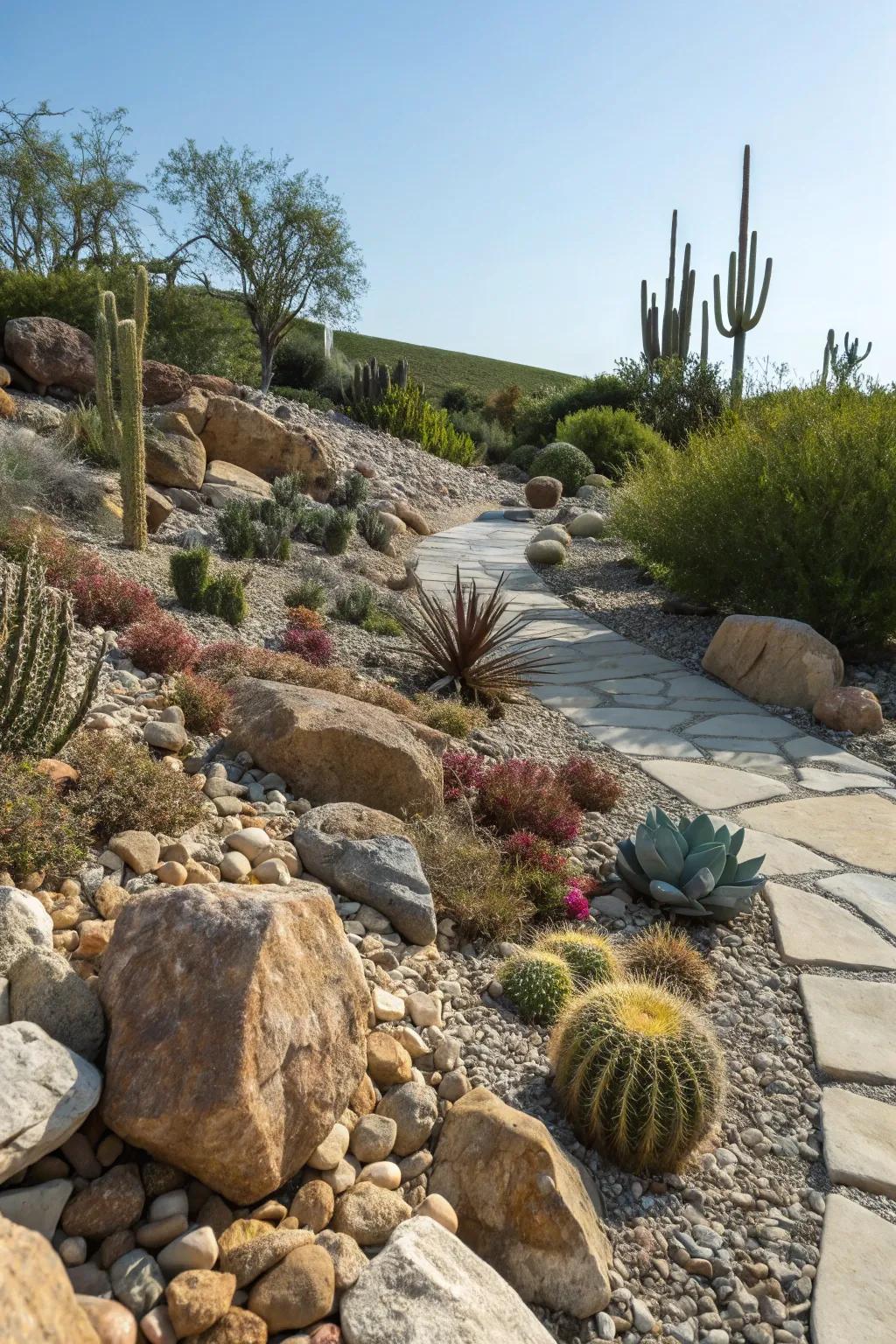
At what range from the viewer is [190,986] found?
86.6 inches

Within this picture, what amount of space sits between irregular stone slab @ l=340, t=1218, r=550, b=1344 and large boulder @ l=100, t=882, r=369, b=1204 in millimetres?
333

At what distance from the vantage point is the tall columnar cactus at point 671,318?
25.6 metres

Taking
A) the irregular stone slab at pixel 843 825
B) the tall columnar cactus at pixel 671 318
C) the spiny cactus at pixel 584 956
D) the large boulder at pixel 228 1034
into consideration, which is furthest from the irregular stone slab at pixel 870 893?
the tall columnar cactus at pixel 671 318

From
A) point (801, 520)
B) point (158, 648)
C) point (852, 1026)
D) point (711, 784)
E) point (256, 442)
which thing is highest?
point (256, 442)

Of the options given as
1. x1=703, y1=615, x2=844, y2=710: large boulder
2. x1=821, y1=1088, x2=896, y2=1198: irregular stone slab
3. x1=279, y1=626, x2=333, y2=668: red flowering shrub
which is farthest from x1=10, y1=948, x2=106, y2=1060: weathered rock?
x1=703, y1=615, x2=844, y2=710: large boulder

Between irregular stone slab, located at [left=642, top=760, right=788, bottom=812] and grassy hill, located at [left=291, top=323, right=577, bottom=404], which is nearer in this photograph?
irregular stone slab, located at [left=642, top=760, right=788, bottom=812]

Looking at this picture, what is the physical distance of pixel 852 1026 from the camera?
337cm

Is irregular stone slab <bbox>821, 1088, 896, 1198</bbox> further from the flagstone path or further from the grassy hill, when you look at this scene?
the grassy hill

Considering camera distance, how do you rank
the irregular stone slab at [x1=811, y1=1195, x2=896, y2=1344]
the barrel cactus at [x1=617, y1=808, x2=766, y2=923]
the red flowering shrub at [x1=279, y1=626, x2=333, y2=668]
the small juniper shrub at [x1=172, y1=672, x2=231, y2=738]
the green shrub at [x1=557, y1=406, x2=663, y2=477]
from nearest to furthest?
the irregular stone slab at [x1=811, y1=1195, x2=896, y2=1344] < the barrel cactus at [x1=617, y1=808, x2=766, y2=923] < the small juniper shrub at [x1=172, y1=672, x2=231, y2=738] < the red flowering shrub at [x1=279, y1=626, x2=333, y2=668] < the green shrub at [x1=557, y1=406, x2=663, y2=477]

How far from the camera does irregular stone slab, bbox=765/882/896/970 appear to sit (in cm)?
377

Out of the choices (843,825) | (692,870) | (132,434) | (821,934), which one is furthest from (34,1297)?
(132,434)

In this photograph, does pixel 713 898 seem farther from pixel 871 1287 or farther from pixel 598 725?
pixel 598 725

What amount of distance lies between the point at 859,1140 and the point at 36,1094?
2371mm

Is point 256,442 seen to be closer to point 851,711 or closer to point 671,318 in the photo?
point 851,711
